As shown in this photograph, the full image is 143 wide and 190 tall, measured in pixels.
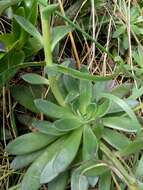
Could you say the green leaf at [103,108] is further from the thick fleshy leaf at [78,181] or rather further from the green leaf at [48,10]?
the green leaf at [48,10]

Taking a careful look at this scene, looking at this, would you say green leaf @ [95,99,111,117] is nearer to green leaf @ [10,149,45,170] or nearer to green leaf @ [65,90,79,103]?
green leaf @ [65,90,79,103]

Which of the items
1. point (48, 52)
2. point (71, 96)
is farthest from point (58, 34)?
point (71, 96)

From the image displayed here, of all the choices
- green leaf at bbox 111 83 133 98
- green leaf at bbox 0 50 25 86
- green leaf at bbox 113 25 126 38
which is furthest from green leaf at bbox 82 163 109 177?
green leaf at bbox 113 25 126 38

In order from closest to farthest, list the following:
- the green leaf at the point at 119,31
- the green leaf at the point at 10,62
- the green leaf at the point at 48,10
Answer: the green leaf at the point at 48,10
the green leaf at the point at 10,62
the green leaf at the point at 119,31

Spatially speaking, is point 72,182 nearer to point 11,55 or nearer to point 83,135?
point 83,135

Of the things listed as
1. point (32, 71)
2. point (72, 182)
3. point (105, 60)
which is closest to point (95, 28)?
point (105, 60)

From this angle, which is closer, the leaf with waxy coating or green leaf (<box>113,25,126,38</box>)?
the leaf with waxy coating

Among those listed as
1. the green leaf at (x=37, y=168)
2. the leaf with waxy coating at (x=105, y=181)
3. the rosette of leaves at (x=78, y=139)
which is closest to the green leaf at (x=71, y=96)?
the rosette of leaves at (x=78, y=139)
